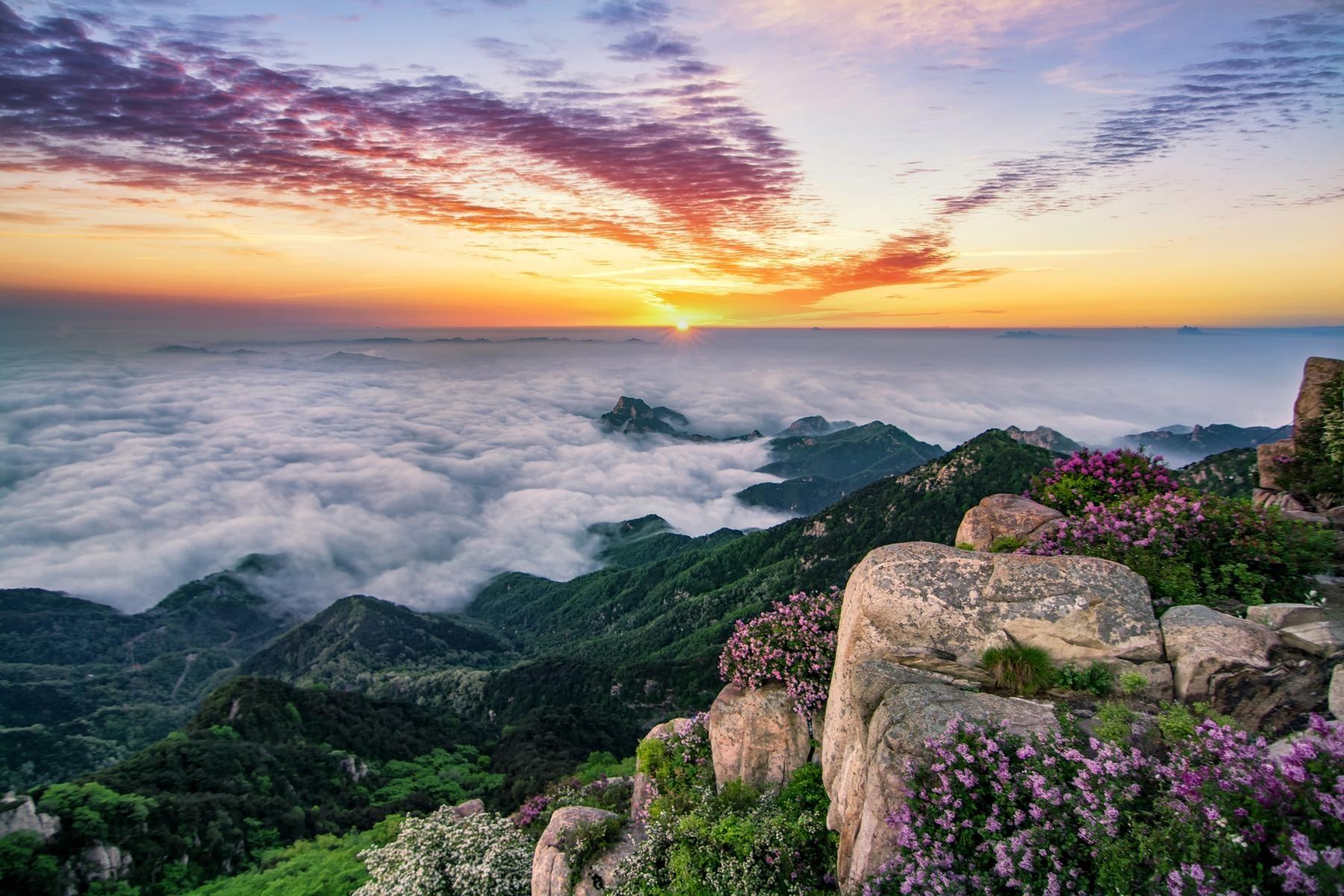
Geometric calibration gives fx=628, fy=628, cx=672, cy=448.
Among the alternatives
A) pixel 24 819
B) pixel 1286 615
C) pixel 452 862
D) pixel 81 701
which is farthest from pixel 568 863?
pixel 81 701

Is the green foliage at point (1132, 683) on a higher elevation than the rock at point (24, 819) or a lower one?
higher

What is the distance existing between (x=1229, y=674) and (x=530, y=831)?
91.9 ft

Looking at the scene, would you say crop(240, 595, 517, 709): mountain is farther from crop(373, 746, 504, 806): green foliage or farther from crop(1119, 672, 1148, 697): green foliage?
crop(1119, 672, 1148, 697): green foliage

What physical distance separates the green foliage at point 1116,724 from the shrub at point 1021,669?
1310 millimetres

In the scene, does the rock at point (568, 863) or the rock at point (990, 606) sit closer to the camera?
the rock at point (990, 606)

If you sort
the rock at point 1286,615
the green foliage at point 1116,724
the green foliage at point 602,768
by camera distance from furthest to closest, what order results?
1. the green foliage at point 602,768
2. the rock at point 1286,615
3. the green foliage at point 1116,724

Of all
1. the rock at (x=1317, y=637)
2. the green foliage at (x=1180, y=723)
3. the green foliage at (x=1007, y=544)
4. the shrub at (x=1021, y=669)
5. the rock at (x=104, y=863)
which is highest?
the rock at (x=1317, y=637)

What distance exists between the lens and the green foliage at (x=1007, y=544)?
13141mm

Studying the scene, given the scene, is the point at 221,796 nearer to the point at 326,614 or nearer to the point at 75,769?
the point at 75,769

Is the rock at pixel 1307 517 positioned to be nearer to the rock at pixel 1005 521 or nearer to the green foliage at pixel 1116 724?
the rock at pixel 1005 521

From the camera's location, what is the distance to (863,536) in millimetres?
149875

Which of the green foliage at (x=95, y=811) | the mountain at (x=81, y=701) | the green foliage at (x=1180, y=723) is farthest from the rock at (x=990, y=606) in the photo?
the mountain at (x=81, y=701)

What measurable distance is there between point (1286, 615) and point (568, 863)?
46.2ft

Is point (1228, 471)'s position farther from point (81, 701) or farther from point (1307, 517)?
point (81, 701)
